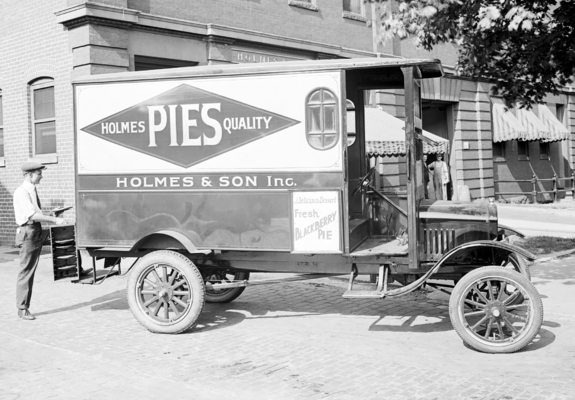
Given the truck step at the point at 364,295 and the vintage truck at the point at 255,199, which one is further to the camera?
the vintage truck at the point at 255,199

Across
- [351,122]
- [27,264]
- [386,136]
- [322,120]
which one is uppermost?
[386,136]

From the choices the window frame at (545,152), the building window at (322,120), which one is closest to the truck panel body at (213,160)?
the building window at (322,120)

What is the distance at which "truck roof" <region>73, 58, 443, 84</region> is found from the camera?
22.0 ft

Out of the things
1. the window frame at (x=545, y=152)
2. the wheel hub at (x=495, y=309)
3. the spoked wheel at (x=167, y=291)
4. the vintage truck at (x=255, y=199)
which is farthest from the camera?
the window frame at (x=545, y=152)

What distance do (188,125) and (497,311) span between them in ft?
11.8

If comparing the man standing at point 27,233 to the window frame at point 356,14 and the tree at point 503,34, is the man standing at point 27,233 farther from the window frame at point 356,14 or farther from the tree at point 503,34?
the window frame at point 356,14

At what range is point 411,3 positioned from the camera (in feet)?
30.6

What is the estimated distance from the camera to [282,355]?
20.9 feet

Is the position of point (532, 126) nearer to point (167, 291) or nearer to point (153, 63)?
point (153, 63)

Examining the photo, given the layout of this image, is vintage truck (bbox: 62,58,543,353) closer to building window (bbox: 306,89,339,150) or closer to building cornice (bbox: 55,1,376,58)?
building window (bbox: 306,89,339,150)

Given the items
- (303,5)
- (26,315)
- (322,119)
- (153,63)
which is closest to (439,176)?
(303,5)

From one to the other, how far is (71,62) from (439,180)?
10152mm

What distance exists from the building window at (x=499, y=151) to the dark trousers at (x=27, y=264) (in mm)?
20504

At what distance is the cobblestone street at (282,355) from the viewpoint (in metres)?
5.37
